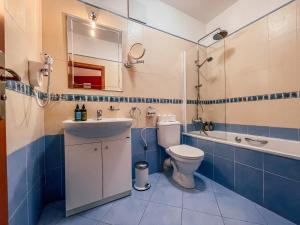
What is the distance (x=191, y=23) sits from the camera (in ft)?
8.32

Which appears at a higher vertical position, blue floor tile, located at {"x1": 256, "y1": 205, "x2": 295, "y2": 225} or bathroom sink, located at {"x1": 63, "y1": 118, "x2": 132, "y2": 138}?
bathroom sink, located at {"x1": 63, "y1": 118, "x2": 132, "y2": 138}

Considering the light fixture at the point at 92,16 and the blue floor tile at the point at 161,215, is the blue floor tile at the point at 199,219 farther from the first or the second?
the light fixture at the point at 92,16

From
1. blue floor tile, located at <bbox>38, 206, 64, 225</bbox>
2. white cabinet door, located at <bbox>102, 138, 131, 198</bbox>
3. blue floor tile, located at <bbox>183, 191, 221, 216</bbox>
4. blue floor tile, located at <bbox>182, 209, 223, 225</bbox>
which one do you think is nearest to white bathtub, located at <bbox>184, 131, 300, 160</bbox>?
blue floor tile, located at <bbox>183, 191, 221, 216</bbox>

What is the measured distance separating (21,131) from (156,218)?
121 cm

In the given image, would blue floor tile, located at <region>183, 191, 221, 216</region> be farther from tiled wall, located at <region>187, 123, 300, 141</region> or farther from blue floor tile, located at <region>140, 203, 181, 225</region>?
tiled wall, located at <region>187, 123, 300, 141</region>

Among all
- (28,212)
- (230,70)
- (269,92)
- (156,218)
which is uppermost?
(230,70)

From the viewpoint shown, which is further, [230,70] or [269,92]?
[230,70]

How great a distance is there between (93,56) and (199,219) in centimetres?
194

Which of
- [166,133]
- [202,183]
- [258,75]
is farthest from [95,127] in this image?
[258,75]

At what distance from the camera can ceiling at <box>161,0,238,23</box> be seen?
7.26 ft

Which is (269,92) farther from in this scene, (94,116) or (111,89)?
(94,116)

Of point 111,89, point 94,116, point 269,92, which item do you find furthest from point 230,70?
point 94,116

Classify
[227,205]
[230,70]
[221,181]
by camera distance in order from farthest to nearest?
1. [230,70]
2. [221,181]
3. [227,205]

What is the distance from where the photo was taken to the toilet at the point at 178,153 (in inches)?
63.1
